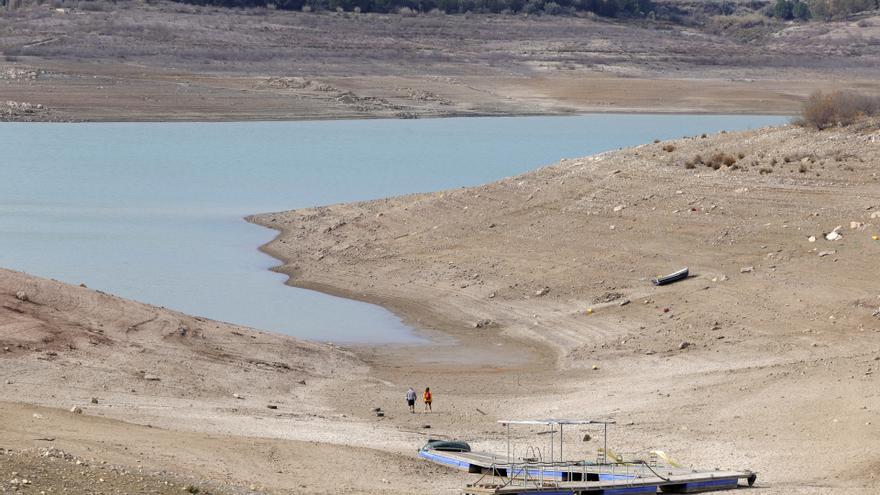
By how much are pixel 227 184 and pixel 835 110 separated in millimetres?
18571

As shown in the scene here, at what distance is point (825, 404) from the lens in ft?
59.4

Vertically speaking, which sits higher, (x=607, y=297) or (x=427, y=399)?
(x=427, y=399)

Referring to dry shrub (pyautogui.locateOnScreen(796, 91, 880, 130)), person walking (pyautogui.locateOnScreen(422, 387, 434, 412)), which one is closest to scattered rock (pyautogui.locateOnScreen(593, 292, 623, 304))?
person walking (pyautogui.locateOnScreen(422, 387, 434, 412))

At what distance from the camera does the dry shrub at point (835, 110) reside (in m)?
34.9

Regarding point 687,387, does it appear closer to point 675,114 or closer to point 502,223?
point 502,223

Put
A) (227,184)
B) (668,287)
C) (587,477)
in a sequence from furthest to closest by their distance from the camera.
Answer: (227,184), (668,287), (587,477)

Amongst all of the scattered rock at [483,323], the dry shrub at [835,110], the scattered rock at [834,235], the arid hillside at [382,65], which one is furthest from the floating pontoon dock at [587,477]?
the arid hillside at [382,65]

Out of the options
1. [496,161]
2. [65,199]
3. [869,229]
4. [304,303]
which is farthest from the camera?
[496,161]

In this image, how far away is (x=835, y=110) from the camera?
35.2m

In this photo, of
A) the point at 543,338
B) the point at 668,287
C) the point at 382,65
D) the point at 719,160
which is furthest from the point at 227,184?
the point at 382,65

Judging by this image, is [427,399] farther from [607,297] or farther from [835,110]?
[835,110]

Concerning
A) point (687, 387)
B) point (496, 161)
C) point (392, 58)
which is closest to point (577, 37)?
point (392, 58)

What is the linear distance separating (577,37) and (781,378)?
73592 millimetres

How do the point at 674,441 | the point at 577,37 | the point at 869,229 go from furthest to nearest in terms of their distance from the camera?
the point at 577,37 < the point at 869,229 < the point at 674,441
